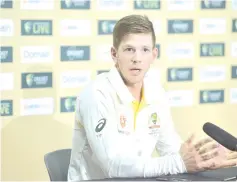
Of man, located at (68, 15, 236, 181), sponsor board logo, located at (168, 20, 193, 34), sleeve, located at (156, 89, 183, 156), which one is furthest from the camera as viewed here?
sponsor board logo, located at (168, 20, 193, 34)

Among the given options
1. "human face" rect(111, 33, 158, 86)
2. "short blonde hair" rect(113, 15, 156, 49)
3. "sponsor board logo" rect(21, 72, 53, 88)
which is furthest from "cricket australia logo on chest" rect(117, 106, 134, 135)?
"sponsor board logo" rect(21, 72, 53, 88)

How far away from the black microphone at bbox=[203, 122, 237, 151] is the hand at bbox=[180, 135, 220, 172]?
0.13 metres

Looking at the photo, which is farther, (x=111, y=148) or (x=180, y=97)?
(x=180, y=97)

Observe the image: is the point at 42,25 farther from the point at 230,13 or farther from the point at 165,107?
the point at 230,13

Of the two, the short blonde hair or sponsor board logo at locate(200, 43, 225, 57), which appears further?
sponsor board logo at locate(200, 43, 225, 57)

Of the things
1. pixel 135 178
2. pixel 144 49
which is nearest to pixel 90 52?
pixel 144 49

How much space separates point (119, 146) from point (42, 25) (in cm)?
119

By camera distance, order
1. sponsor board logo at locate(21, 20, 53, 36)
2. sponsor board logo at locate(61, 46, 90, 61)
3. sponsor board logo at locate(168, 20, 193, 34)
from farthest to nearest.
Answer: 1. sponsor board logo at locate(168, 20, 193, 34)
2. sponsor board logo at locate(61, 46, 90, 61)
3. sponsor board logo at locate(21, 20, 53, 36)

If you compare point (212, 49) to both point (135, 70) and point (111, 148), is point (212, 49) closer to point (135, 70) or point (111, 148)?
point (135, 70)

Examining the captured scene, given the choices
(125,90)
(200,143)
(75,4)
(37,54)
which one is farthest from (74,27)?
(200,143)

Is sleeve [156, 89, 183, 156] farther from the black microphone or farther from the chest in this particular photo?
the black microphone

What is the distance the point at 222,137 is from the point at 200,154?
209 mm

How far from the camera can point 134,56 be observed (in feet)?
6.11

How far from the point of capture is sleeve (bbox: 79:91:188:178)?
156 centimetres
